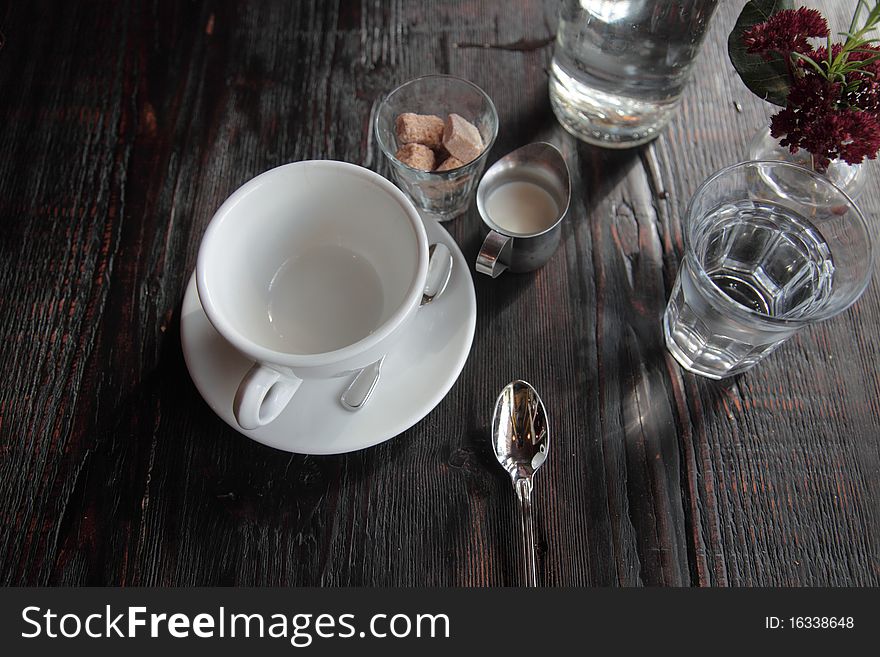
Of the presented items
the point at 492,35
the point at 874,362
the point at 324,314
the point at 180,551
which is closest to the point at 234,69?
the point at 492,35

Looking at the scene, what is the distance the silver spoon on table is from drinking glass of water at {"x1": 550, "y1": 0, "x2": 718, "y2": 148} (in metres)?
0.43

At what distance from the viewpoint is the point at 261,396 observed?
0.71 meters

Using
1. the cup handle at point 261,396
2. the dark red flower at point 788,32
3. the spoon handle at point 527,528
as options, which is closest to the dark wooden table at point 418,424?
the spoon handle at point 527,528

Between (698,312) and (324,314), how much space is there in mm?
459

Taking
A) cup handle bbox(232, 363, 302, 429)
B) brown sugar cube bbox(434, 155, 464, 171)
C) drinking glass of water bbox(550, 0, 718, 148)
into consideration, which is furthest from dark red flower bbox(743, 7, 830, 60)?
cup handle bbox(232, 363, 302, 429)

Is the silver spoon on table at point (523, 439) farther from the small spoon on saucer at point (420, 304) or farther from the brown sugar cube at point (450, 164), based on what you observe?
the brown sugar cube at point (450, 164)

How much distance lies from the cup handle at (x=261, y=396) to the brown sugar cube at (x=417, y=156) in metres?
0.36

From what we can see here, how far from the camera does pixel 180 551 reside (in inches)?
31.9

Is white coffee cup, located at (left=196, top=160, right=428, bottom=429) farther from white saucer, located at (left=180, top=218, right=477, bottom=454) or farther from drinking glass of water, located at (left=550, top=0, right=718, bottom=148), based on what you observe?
drinking glass of water, located at (left=550, top=0, right=718, bottom=148)

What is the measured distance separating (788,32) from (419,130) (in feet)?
1.55

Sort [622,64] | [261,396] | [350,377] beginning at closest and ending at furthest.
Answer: [261,396] < [350,377] < [622,64]

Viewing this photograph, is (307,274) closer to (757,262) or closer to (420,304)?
(420,304)

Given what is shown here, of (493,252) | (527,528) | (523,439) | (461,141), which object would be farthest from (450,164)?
(527,528)

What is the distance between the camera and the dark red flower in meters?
0.76
